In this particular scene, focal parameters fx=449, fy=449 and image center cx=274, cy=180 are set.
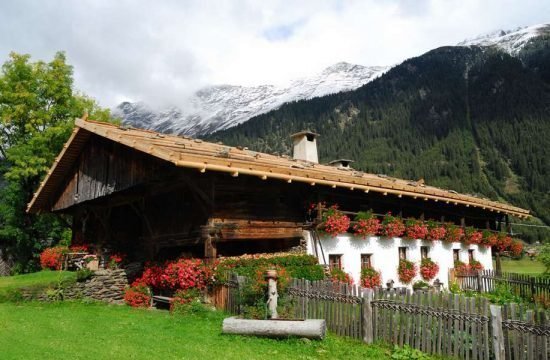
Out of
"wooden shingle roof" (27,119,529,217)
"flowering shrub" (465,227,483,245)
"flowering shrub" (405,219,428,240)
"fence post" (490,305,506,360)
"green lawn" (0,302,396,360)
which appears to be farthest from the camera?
"flowering shrub" (465,227,483,245)

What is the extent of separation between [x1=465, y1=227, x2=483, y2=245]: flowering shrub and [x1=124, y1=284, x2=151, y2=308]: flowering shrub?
16.1m

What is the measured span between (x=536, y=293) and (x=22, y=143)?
2613 cm

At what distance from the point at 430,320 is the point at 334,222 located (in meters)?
7.06

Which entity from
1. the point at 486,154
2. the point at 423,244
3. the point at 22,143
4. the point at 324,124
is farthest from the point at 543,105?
the point at 22,143

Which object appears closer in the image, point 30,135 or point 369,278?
point 369,278

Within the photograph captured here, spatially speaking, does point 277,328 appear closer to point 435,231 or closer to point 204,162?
point 204,162

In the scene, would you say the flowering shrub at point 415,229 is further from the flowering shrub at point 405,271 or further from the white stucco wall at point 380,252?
the flowering shrub at point 405,271

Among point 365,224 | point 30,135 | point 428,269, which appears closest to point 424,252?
point 428,269

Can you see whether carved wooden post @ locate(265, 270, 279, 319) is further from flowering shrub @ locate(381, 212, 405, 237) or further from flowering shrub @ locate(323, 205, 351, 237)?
flowering shrub @ locate(381, 212, 405, 237)

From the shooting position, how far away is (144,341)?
29.5ft

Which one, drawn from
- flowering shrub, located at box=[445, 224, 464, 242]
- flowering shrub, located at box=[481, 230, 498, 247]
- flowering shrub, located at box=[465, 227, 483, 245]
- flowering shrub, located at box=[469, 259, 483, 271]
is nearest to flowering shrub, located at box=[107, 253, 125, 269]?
flowering shrub, located at box=[445, 224, 464, 242]

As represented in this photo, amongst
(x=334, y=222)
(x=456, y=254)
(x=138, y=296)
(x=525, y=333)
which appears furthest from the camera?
(x=456, y=254)

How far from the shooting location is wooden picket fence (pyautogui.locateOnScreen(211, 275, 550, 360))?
7.14m

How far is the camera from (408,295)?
28.2ft
